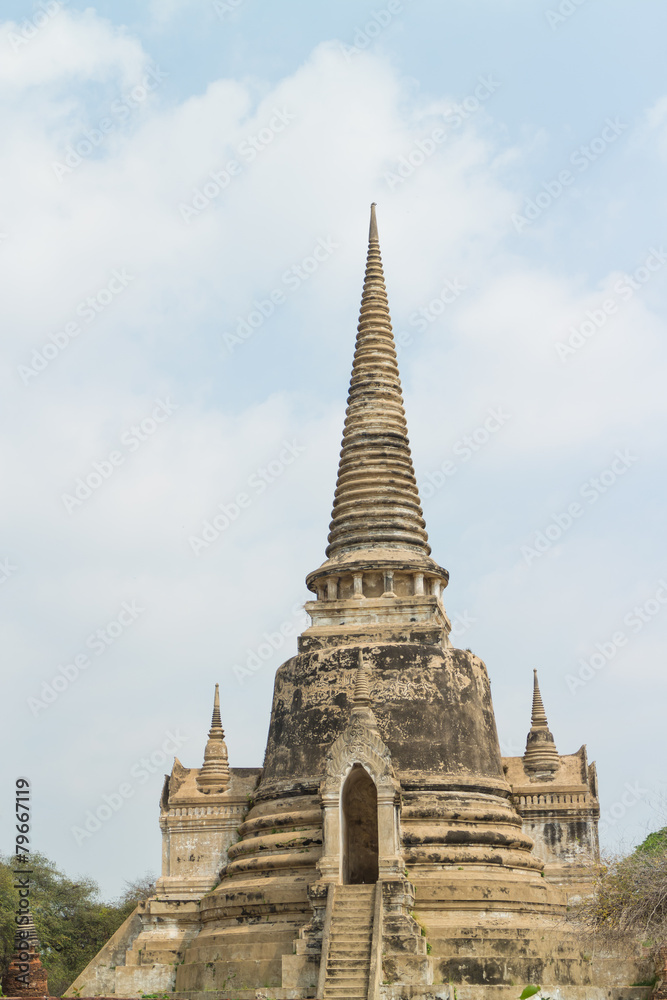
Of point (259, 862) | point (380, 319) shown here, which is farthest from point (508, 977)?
point (380, 319)

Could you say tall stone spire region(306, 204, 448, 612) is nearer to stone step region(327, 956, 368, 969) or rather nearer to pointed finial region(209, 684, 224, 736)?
pointed finial region(209, 684, 224, 736)

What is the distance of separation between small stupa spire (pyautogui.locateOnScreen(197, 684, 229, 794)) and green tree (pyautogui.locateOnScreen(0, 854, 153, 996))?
13.5m

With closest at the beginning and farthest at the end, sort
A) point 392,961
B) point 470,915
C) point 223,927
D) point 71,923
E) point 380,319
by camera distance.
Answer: point 392,961 < point 470,915 < point 223,927 < point 380,319 < point 71,923

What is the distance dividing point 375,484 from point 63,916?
913 inches

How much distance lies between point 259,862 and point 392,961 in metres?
4.63

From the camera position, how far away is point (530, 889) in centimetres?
2528

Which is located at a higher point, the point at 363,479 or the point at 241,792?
the point at 363,479

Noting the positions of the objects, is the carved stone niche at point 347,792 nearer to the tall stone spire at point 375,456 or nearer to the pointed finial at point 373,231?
the tall stone spire at point 375,456

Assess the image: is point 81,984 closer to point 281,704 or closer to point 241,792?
point 241,792

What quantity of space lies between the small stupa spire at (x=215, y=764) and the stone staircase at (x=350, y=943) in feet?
24.7

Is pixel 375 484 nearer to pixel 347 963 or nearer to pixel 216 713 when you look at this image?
pixel 216 713

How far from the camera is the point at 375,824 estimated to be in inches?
1054

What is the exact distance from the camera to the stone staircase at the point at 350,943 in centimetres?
2172

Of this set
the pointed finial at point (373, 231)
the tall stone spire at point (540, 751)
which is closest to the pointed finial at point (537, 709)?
the tall stone spire at point (540, 751)
